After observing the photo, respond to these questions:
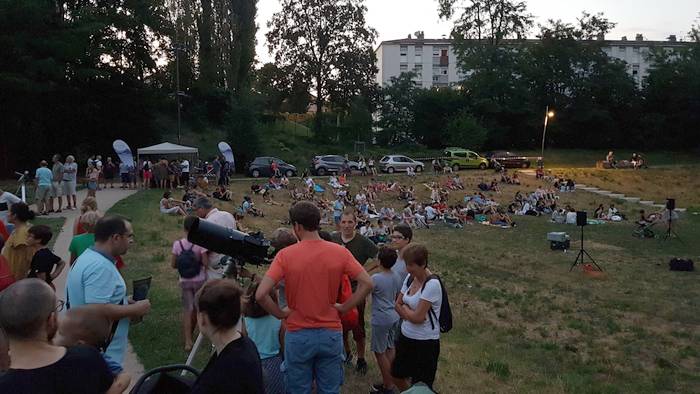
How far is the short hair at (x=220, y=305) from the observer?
102 inches

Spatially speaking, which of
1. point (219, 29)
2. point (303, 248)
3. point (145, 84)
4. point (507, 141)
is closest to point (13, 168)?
point (145, 84)

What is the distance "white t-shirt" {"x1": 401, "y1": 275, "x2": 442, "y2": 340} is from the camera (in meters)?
4.29

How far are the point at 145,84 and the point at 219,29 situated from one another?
7.13m

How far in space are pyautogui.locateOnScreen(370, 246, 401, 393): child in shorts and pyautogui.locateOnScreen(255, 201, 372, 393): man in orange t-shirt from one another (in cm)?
129

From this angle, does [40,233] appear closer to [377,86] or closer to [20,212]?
[20,212]

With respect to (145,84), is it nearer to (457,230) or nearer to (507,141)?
(457,230)

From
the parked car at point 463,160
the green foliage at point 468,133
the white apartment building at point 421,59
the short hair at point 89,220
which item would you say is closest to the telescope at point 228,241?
the short hair at point 89,220

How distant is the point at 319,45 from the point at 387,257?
45829 millimetres

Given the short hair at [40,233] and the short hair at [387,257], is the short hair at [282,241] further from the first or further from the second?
the short hair at [40,233]

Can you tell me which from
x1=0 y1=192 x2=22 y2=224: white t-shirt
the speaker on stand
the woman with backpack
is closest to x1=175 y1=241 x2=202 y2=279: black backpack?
the woman with backpack

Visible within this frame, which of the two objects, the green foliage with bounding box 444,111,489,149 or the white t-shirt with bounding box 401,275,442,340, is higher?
the green foliage with bounding box 444,111,489,149

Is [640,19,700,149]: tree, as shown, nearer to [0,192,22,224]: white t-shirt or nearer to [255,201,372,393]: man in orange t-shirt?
[0,192,22,224]: white t-shirt

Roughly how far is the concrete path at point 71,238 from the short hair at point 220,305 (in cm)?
314

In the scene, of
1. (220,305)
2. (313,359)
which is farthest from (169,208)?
(220,305)
